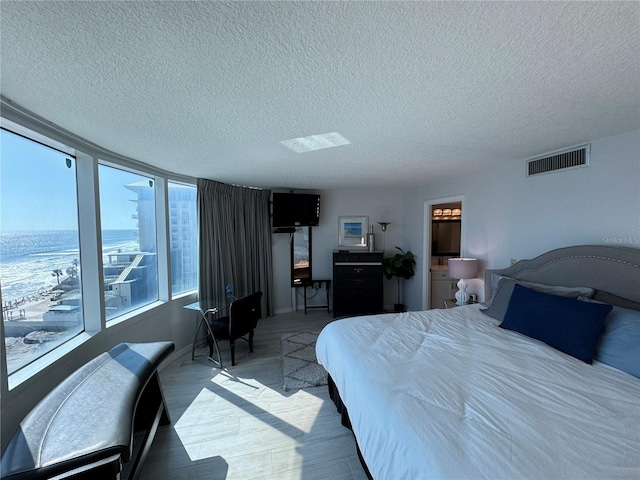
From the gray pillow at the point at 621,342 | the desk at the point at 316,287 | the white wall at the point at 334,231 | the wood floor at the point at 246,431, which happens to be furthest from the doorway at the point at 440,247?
the wood floor at the point at 246,431

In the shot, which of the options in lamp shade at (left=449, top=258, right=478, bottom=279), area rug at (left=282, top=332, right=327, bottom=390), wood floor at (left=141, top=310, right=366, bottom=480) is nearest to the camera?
wood floor at (left=141, top=310, right=366, bottom=480)

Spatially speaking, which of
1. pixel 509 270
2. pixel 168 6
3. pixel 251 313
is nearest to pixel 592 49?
pixel 168 6

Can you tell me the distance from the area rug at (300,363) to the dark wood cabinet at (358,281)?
94 cm

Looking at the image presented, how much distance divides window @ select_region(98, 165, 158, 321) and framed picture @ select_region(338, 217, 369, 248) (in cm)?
314

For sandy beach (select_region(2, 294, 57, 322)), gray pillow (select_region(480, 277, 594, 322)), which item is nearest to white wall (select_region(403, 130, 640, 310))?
gray pillow (select_region(480, 277, 594, 322))

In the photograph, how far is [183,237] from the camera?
3627 mm

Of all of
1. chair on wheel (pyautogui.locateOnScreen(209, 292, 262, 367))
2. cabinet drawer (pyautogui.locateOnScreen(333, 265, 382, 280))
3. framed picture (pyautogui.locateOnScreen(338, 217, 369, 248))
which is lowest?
chair on wheel (pyautogui.locateOnScreen(209, 292, 262, 367))

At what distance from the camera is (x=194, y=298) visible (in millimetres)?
3621

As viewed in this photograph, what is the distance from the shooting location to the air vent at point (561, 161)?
2178mm

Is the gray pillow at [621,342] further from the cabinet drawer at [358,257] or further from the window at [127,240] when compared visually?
the window at [127,240]

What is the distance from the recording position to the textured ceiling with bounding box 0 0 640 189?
85 centimetres

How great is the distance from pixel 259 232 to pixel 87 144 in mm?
2703

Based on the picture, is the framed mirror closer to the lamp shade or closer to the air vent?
the lamp shade

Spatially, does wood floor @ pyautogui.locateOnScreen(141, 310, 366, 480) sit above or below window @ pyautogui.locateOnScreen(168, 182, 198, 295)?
below
